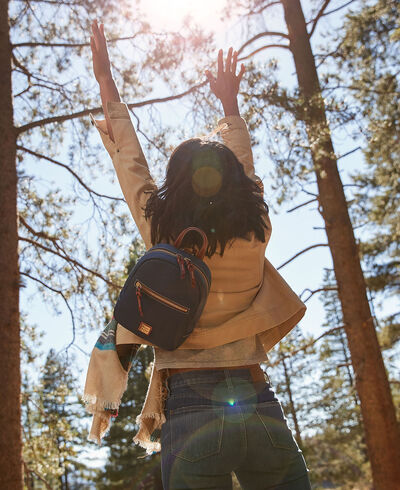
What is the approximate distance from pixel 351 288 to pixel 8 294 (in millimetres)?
4105

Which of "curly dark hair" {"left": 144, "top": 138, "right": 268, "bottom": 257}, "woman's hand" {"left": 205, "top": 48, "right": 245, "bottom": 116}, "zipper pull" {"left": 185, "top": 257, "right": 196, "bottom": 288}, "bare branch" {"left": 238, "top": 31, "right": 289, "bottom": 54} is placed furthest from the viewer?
"bare branch" {"left": 238, "top": 31, "right": 289, "bottom": 54}

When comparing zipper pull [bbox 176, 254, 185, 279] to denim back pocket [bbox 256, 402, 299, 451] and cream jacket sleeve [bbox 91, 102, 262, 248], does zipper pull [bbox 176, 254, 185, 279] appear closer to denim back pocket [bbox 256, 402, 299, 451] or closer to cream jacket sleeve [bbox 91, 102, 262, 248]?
cream jacket sleeve [bbox 91, 102, 262, 248]

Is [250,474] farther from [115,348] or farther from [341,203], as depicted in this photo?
[341,203]

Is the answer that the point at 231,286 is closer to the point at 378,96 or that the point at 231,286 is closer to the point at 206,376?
the point at 206,376

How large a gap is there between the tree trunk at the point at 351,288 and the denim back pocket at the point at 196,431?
15.0ft

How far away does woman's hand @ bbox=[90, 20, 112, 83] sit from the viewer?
2260 millimetres

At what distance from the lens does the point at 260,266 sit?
74.9 inches

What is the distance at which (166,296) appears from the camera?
1625 millimetres

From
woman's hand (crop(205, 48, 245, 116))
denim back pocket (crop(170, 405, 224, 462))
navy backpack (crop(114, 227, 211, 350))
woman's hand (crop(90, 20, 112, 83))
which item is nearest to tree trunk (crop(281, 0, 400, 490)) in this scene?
woman's hand (crop(205, 48, 245, 116))

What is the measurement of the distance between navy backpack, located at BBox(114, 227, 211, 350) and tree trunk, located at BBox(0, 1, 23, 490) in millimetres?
3846

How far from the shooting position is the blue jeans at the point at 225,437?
5.00ft

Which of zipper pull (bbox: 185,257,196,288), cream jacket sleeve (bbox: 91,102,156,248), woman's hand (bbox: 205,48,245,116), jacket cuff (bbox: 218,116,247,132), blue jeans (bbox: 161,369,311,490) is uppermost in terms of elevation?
woman's hand (bbox: 205,48,245,116)

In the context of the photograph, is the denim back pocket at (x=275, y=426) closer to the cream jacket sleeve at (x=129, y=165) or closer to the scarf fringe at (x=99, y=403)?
the scarf fringe at (x=99, y=403)

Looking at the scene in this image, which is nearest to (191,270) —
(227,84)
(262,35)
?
(227,84)
